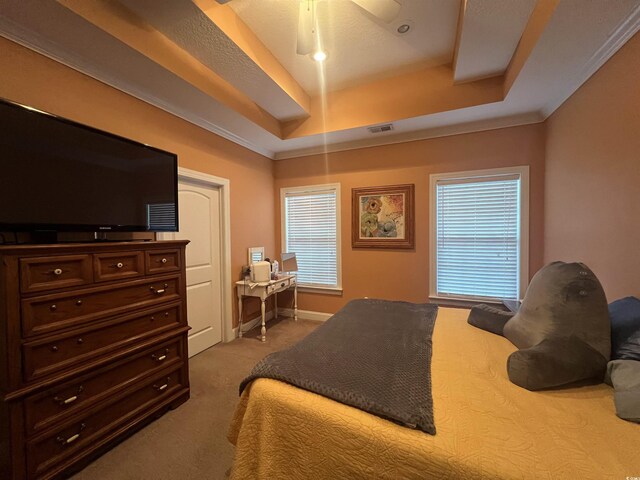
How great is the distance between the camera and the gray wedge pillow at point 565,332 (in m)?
1.08

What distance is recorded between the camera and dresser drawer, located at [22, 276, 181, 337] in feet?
4.08

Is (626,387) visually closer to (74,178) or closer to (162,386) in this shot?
(162,386)

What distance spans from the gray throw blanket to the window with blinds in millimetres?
1899

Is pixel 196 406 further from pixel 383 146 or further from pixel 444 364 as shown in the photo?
pixel 383 146

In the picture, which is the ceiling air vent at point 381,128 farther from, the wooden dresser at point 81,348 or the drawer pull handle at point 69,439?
the drawer pull handle at point 69,439

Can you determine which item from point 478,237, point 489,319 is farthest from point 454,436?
point 478,237

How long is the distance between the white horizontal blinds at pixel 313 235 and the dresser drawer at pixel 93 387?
2.19m

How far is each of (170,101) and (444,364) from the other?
2985 mm

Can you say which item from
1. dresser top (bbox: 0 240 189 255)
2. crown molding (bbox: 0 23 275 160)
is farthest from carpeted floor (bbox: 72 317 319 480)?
crown molding (bbox: 0 23 275 160)

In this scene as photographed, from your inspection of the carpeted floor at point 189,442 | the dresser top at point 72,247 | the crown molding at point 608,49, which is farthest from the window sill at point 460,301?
the dresser top at point 72,247

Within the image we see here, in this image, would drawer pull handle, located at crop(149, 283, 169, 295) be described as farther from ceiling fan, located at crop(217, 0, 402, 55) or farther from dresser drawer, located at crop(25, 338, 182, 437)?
ceiling fan, located at crop(217, 0, 402, 55)

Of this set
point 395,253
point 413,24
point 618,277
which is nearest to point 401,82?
point 413,24

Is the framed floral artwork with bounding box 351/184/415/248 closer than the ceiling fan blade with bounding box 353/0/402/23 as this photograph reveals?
No

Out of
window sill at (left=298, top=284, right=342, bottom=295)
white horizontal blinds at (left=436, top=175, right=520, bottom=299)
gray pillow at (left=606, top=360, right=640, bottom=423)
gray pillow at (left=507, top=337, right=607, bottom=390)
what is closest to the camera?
gray pillow at (left=606, top=360, right=640, bottom=423)
